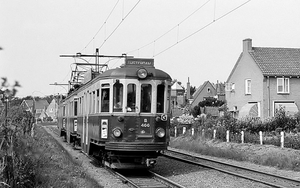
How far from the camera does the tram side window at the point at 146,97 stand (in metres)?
12.2

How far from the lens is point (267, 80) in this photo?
34969 millimetres

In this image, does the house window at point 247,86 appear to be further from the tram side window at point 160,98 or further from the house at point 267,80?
the tram side window at point 160,98

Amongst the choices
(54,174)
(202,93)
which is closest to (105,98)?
(54,174)

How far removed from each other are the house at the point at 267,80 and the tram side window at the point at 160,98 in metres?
23.7

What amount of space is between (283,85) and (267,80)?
147 cm

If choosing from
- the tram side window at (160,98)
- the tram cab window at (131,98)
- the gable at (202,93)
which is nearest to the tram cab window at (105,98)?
the tram cab window at (131,98)

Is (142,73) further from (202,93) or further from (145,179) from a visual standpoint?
(202,93)

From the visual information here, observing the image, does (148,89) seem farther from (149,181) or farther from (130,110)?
(149,181)

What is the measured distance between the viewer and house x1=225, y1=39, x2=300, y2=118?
3503 cm

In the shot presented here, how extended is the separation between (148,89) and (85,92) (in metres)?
3.82

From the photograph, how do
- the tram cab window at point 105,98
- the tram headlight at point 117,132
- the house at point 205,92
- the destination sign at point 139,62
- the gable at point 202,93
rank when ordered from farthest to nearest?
1. the gable at point 202,93
2. the house at point 205,92
3. the destination sign at point 139,62
4. the tram cab window at point 105,98
5. the tram headlight at point 117,132

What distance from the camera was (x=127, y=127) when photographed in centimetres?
1194

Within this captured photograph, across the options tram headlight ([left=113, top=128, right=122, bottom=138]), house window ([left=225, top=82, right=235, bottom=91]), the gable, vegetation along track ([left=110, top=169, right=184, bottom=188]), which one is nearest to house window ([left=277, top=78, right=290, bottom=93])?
house window ([left=225, top=82, right=235, bottom=91])

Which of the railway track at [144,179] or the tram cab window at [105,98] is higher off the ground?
the tram cab window at [105,98]
